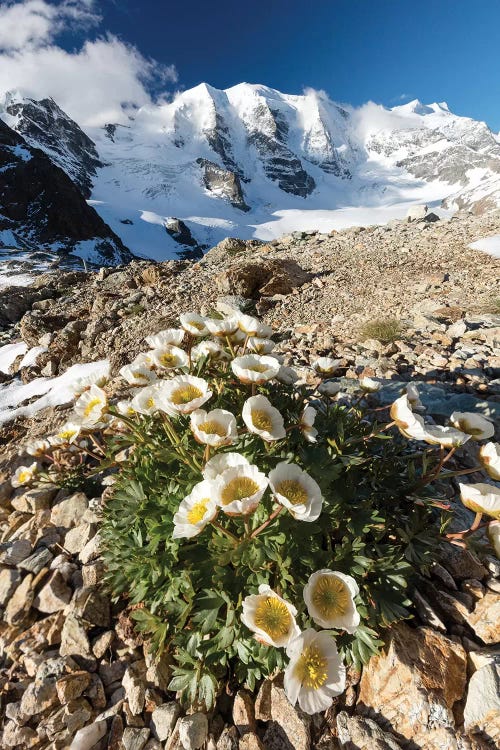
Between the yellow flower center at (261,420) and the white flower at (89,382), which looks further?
the white flower at (89,382)

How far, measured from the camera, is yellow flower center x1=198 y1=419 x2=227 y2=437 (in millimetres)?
1729

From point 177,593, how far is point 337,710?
0.90 meters

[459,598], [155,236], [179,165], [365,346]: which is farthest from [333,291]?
[179,165]

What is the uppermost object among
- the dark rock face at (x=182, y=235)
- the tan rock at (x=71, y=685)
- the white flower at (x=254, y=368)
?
the dark rock face at (x=182, y=235)

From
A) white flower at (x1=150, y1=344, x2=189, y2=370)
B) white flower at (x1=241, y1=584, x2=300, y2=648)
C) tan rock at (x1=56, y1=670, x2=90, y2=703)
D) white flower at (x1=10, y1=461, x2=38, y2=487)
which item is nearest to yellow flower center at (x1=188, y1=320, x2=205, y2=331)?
white flower at (x1=150, y1=344, x2=189, y2=370)

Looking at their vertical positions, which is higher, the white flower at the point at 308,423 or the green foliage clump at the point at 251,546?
the white flower at the point at 308,423

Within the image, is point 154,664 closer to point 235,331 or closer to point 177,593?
point 177,593

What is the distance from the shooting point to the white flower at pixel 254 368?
191 cm

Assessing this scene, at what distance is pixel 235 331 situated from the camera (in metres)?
2.35

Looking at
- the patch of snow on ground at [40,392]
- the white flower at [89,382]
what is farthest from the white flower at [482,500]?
the patch of snow on ground at [40,392]

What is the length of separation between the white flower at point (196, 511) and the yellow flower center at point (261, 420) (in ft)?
1.13

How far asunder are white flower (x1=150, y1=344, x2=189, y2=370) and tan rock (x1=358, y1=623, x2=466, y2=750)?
1.75 metres

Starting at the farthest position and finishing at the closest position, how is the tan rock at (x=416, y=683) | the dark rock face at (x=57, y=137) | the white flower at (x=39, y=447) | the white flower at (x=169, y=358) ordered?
the dark rock face at (x=57, y=137) → the white flower at (x=39, y=447) → the white flower at (x=169, y=358) → the tan rock at (x=416, y=683)

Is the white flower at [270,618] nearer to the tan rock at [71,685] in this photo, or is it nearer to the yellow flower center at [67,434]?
the tan rock at [71,685]
